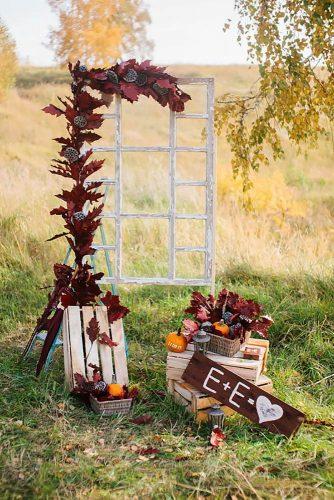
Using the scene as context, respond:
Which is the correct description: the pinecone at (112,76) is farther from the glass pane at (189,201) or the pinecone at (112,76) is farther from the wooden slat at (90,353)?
the glass pane at (189,201)

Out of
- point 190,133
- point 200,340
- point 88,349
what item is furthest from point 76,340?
point 190,133

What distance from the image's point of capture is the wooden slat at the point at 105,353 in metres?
4.24

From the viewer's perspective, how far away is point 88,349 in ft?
14.0

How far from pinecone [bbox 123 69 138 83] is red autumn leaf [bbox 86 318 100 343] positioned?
5.62 ft

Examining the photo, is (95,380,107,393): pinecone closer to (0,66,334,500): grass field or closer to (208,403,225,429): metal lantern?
(0,66,334,500): grass field

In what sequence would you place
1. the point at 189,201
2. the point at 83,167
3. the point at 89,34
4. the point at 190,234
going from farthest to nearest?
the point at 89,34
the point at 189,201
the point at 190,234
the point at 83,167

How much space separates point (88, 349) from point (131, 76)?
6.31ft

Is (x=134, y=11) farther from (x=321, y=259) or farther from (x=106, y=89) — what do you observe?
(x=106, y=89)

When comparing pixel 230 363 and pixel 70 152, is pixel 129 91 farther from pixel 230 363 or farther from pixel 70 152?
pixel 230 363

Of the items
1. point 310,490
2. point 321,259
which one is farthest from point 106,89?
point 321,259

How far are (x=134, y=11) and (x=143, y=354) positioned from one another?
1450 centimetres

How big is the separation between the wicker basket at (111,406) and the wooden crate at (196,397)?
0.31 meters

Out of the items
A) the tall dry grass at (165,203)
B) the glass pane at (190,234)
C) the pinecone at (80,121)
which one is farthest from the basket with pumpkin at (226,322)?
the glass pane at (190,234)

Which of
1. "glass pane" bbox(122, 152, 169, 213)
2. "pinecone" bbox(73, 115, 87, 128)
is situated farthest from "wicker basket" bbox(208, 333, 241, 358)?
"glass pane" bbox(122, 152, 169, 213)
